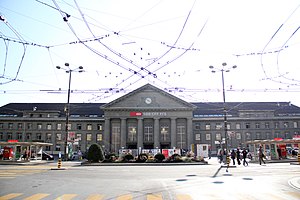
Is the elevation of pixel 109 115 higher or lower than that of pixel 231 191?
higher

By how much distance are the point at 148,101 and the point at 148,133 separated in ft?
26.5

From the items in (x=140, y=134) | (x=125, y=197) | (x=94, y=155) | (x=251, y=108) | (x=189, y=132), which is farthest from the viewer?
(x=251, y=108)

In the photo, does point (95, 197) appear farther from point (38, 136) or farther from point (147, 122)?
point (38, 136)

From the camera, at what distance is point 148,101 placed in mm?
74875

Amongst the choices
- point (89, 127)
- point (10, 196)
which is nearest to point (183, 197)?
point (10, 196)

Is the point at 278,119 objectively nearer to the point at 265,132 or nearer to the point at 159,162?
the point at 265,132

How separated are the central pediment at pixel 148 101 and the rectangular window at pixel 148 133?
491cm

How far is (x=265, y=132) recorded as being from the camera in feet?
267

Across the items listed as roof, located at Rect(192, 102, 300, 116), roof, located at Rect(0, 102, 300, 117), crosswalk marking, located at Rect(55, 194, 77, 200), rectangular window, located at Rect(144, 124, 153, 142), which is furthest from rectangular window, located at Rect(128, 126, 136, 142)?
crosswalk marking, located at Rect(55, 194, 77, 200)

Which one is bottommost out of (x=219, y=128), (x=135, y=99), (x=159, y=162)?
(x=159, y=162)

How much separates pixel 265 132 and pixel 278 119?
5.16 metres

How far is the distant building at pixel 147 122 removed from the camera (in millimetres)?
73750

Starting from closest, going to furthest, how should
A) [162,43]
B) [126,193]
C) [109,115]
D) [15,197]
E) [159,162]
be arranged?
[15,197], [126,193], [162,43], [159,162], [109,115]

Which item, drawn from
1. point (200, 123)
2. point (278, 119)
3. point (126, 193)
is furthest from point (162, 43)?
point (278, 119)
